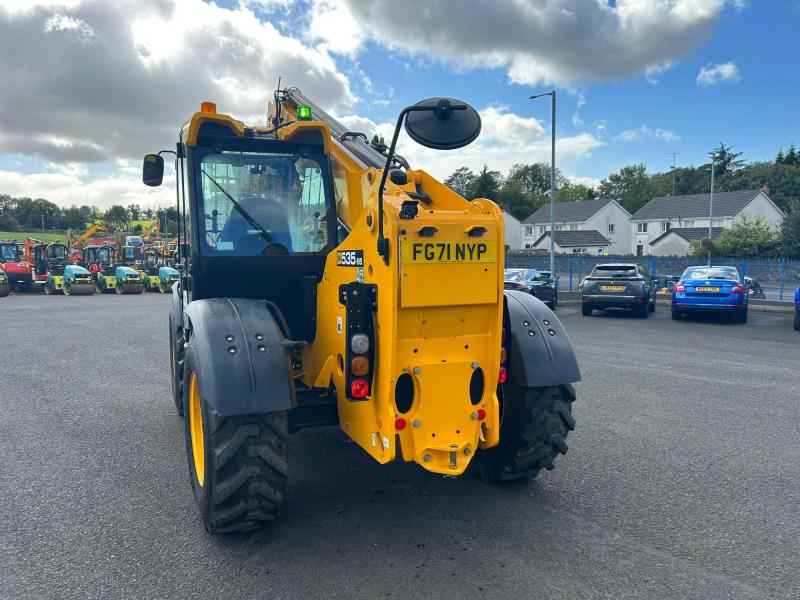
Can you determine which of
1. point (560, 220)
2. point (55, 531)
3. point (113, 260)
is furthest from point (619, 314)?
point (560, 220)

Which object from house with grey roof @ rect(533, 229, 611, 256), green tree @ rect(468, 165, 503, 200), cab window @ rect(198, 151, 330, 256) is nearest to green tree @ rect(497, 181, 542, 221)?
green tree @ rect(468, 165, 503, 200)

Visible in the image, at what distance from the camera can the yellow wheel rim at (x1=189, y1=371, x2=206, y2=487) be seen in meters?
3.96

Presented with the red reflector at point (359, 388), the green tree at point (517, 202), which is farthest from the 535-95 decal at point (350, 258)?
the green tree at point (517, 202)

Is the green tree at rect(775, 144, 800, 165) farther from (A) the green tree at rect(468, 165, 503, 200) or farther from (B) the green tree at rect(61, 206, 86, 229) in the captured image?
(B) the green tree at rect(61, 206, 86, 229)

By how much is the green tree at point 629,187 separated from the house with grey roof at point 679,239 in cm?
3418

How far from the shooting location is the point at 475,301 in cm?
341

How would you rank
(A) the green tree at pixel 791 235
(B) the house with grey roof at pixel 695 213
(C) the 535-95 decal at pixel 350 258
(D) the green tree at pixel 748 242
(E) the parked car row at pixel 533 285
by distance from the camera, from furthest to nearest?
(B) the house with grey roof at pixel 695 213, (D) the green tree at pixel 748 242, (A) the green tree at pixel 791 235, (E) the parked car row at pixel 533 285, (C) the 535-95 decal at pixel 350 258

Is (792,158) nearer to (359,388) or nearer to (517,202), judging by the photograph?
(517,202)

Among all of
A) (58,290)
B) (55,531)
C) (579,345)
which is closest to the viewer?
(55,531)

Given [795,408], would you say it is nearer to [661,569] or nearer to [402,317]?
[661,569]

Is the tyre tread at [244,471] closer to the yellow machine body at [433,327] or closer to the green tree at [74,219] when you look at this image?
the yellow machine body at [433,327]

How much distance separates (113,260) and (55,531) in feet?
98.8

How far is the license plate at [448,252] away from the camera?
126 inches

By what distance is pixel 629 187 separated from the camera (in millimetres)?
95500
